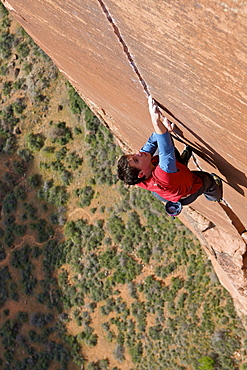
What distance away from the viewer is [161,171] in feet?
13.9

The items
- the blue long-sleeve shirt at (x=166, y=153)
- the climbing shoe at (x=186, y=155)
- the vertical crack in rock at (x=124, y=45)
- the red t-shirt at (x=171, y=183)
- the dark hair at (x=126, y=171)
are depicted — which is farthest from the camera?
the climbing shoe at (x=186, y=155)

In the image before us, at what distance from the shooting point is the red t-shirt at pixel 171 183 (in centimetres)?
428

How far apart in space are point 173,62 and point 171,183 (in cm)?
139

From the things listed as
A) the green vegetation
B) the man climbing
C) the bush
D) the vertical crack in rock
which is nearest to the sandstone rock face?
the vertical crack in rock

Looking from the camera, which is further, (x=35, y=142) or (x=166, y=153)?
(x=35, y=142)

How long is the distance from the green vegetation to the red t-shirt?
8794mm

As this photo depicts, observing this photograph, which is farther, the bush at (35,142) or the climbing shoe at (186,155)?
the bush at (35,142)

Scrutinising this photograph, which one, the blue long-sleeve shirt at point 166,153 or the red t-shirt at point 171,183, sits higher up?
the blue long-sleeve shirt at point 166,153

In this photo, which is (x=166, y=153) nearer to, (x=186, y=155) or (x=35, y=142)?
(x=186, y=155)

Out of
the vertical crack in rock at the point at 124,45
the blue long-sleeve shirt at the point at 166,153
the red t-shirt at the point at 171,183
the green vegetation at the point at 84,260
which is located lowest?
the green vegetation at the point at 84,260

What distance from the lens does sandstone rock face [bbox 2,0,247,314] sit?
2.74m

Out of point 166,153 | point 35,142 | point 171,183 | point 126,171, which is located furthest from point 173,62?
point 35,142

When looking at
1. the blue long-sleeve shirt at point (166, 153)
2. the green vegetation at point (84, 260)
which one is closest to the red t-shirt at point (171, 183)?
the blue long-sleeve shirt at point (166, 153)

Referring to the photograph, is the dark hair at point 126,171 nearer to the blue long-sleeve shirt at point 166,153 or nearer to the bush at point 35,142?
the blue long-sleeve shirt at point 166,153
